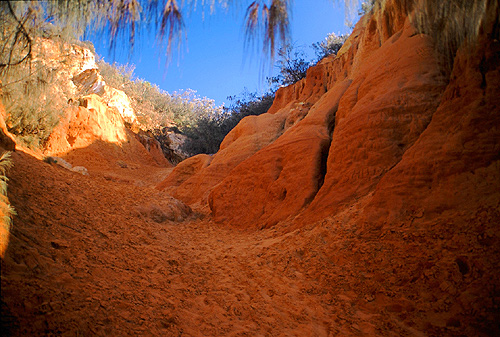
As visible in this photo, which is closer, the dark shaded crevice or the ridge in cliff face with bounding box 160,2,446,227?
the ridge in cliff face with bounding box 160,2,446,227

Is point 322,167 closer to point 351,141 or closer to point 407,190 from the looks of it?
point 351,141

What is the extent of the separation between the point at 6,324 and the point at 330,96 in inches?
301

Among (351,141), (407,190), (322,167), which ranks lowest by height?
(407,190)

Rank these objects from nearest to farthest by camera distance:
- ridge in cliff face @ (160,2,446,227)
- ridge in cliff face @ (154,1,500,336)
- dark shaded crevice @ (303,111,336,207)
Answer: ridge in cliff face @ (154,1,500,336)
ridge in cliff face @ (160,2,446,227)
dark shaded crevice @ (303,111,336,207)

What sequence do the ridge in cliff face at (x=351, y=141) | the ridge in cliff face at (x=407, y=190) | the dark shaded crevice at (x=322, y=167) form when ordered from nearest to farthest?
the ridge in cliff face at (x=407, y=190)
the ridge in cliff face at (x=351, y=141)
the dark shaded crevice at (x=322, y=167)

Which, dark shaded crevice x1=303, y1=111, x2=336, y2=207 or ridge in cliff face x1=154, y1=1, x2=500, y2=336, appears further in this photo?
dark shaded crevice x1=303, y1=111, x2=336, y2=207

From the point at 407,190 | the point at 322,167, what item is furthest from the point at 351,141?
the point at 407,190

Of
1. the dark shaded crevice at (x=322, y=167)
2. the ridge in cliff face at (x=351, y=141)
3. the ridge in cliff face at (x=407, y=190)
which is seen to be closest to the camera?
the ridge in cliff face at (x=407, y=190)

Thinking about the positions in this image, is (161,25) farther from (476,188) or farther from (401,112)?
(401,112)

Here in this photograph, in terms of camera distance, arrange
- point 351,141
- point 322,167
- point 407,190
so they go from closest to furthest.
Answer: point 407,190 < point 351,141 < point 322,167

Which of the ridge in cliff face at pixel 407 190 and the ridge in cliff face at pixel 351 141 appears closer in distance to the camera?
the ridge in cliff face at pixel 407 190

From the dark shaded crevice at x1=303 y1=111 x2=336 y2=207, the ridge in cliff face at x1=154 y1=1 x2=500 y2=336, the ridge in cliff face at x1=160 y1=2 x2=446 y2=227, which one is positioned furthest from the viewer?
the dark shaded crevice at x1=303 y1=111 x2=336 y2=207

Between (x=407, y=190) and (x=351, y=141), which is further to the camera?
(x=351, y=141)

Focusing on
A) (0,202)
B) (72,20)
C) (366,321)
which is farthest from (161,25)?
(366,321)
